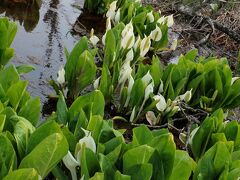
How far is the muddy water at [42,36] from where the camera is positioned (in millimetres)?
3402

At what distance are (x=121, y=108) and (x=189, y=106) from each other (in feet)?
1.59

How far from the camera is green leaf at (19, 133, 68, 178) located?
1606 millimetres

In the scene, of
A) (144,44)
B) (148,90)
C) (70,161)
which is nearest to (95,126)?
(70,161)

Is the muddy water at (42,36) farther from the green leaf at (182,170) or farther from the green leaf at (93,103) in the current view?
the green leaf at (182,170)

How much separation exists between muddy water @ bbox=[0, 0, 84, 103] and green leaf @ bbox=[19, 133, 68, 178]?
1.42 metres

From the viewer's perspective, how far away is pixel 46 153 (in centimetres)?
164

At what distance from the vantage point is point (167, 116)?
304 centimetres

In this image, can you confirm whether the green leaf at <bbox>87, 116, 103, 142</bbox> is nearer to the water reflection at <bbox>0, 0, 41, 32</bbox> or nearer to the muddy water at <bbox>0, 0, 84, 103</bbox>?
the muddy water at <bbox>0, 0, 84, 103</bbox>

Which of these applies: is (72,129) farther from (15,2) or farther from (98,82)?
(15,2)

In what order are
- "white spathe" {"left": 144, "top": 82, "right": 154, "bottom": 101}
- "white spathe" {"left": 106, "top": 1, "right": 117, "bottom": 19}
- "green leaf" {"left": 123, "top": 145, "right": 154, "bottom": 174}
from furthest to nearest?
"white spathe" {"left": 106, "top": 1, "right": 117, "bottom": 19} → "white spathe" {"left": 144, "top": 82, "right": 154, "bottom": 101} → "green leaf" {"left": 123, "top": 145, "right": 154, "bottom": 174}

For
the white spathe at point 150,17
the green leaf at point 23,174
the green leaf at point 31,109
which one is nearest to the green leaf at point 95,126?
the green leaf at point 31,109

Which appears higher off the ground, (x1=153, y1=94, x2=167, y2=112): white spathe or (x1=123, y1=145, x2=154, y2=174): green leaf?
(x1=123, y1=145, x2=154, y2=174): green leaf

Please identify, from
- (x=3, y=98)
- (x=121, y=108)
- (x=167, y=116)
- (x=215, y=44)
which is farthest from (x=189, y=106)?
(x=215, y=44)

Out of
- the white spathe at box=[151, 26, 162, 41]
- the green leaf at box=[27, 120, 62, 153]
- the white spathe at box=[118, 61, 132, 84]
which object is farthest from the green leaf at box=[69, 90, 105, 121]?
the white spathe at box=[151, 26, 162, 41]
